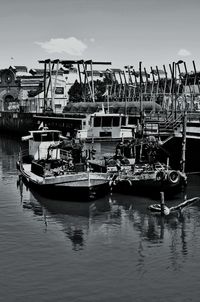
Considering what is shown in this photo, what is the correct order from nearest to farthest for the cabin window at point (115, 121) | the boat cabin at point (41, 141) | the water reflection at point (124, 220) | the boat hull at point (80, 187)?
the water reflection at point (124, 220)
the boat hull at point (80, 187)
the boat cabin at point (41, 141)
the cabin window at point (115, 121)

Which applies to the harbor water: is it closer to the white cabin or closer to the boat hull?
the boat hull

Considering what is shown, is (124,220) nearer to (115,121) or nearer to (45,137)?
(45,137)

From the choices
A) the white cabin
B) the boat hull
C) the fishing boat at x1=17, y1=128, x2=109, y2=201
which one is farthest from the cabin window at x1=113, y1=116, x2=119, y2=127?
the boat hull

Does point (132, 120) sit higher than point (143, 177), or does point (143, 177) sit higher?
point (132, 120)

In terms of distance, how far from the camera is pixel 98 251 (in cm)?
2561

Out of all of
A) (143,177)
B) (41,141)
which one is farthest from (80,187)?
(41,141)

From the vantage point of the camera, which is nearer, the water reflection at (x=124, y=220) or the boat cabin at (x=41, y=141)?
the water reflection at (x=124, y=220)

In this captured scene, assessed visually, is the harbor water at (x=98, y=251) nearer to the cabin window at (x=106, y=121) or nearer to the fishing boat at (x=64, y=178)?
the fishing boat at (x=64, y=178)

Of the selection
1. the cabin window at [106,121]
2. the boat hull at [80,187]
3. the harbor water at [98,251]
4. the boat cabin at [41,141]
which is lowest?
the harbor water at [98,251]

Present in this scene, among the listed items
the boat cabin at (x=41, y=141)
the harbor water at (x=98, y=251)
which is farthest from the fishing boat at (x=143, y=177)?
the boat cabin at (x=41, y=141)

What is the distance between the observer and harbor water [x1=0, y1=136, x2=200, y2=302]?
2081 centimetres

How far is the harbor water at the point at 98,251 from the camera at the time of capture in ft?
68.3

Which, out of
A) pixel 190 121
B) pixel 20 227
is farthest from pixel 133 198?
pixel 190 121

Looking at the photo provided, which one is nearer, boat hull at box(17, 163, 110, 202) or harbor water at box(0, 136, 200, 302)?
harbor water at box(0, 136, 200, 302)
